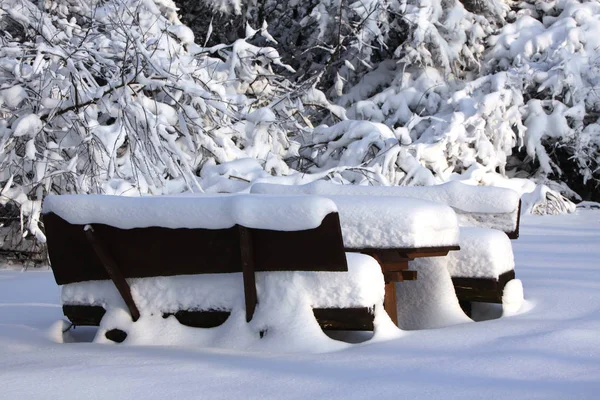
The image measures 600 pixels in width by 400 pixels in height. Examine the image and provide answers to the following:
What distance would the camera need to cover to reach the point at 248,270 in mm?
3174

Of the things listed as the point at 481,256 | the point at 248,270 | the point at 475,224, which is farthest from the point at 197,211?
the point at 475,224

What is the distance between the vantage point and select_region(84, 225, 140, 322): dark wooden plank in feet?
10.9

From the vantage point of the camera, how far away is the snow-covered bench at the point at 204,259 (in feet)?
9.86

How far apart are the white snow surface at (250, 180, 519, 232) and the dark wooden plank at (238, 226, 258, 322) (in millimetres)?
1379

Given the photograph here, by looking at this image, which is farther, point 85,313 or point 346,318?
point 85,313

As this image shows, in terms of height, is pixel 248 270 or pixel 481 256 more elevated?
pixel 248 270

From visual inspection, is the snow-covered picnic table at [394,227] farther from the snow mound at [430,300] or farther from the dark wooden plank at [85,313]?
the dark wooden plank at [85,313]

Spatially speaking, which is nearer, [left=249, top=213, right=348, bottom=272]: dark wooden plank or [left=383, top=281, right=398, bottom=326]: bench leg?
[left=249, top=213, right=348, bottom=272]: dark wooden plank

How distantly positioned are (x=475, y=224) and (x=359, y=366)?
2.20 meters

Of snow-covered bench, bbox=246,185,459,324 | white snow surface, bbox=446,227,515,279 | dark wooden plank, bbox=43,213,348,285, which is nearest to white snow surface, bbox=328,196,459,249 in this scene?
snow-covered bench, bbox=246,185,459,324

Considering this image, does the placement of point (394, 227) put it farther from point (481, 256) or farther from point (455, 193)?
point (455, 193)

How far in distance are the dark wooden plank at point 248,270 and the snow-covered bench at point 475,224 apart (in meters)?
0.74

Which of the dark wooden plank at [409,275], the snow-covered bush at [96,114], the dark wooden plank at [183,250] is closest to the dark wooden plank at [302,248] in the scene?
the dark wooden plank at [183,250]

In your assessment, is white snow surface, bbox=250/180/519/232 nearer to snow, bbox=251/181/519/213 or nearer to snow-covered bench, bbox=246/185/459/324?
snow, bbox=251/181/519/213
